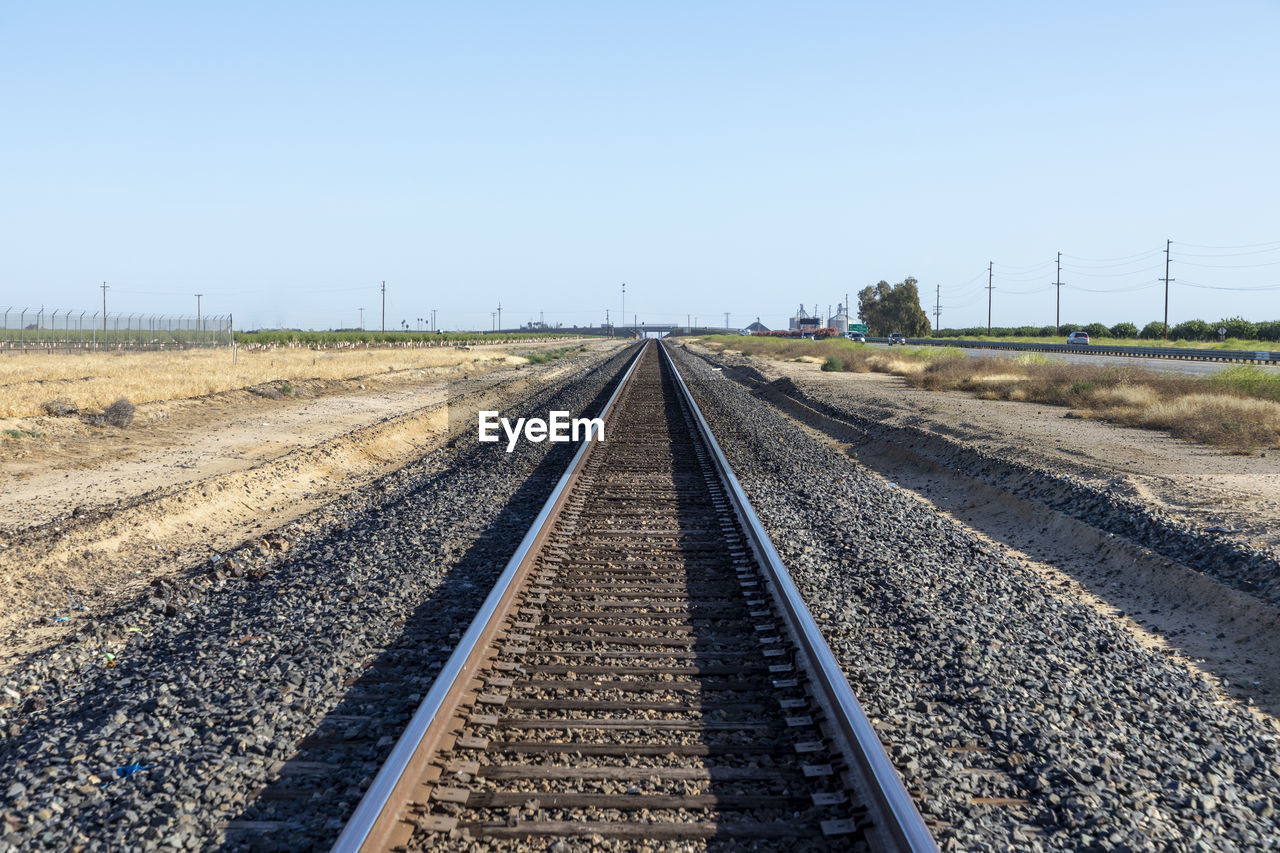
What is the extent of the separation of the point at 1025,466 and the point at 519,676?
998 cm

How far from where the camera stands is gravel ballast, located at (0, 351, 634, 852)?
3.82 meters

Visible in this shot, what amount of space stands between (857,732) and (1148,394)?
69.9 ft

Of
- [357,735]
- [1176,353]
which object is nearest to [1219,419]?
[357,735]

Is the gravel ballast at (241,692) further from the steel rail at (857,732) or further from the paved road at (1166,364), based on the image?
the paved road at (1166,364)

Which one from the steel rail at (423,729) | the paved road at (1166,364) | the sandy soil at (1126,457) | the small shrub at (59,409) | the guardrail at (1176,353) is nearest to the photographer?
the steel rail at (423,729)

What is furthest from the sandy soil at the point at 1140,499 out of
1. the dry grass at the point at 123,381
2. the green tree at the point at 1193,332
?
the green tree at the point at 1193,332

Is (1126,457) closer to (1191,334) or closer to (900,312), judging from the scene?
(1191,334)

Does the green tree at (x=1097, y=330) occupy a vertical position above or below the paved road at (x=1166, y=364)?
above

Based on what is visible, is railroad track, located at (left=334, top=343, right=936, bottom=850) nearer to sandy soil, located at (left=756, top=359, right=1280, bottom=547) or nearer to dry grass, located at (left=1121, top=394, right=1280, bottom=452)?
sandy soil, located at (left=756, top=359, right=1280, bottom=547)

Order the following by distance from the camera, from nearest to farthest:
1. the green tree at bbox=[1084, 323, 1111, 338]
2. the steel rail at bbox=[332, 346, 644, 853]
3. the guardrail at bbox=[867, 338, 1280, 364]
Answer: the steel rail at bbox=[332, 346, 644, 853] → the guardrail at bbox=[867, 338, 1280, 364] → the green tree at bbox=[1084, 323, 1111, 338]

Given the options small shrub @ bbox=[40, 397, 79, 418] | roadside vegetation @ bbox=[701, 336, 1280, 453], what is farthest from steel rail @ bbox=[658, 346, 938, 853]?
small shrub @ bbox=[40, 397, 79, 418]

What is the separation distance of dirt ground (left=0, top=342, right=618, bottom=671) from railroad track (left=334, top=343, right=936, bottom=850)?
11.6 ft

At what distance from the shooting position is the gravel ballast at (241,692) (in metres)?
3.82

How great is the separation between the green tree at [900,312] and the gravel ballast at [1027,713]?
127 metres
